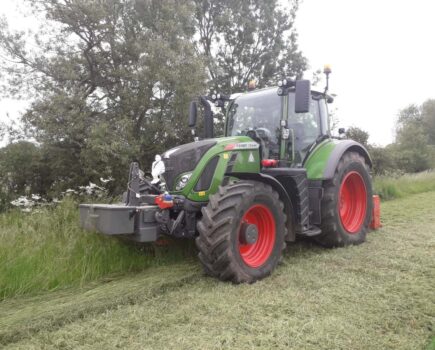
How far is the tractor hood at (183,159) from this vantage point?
3934 millimetres

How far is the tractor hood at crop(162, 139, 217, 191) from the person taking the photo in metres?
3.93

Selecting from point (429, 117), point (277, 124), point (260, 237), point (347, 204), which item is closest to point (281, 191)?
point (260, 237)

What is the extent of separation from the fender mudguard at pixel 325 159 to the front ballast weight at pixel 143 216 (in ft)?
5.60

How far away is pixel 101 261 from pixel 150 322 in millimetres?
1479

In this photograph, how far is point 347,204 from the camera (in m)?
5.55

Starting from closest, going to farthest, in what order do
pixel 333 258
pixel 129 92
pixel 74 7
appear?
pixel 333 258
pixel 74 7
pixel 129 92

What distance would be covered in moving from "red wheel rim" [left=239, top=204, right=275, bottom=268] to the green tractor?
0.03ft

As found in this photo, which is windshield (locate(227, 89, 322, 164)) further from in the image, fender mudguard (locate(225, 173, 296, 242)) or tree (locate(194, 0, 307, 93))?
tree (locate(194, 0, 307, 93))

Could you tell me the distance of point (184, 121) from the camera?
441 inches

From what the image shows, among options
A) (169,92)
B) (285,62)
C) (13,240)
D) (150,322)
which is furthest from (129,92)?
(285,62)

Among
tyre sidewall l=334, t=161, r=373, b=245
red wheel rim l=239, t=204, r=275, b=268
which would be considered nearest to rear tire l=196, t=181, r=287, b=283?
red wheel rim l=239, t=204, r=275, b=268

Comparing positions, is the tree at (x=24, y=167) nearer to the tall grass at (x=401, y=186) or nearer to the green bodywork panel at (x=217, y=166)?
the green bodywork panel at (x=217, y=166)

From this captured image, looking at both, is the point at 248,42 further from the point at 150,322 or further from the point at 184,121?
the point at 150,322

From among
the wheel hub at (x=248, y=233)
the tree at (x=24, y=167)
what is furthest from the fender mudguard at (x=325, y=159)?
the tree at (x=24, y=167)
